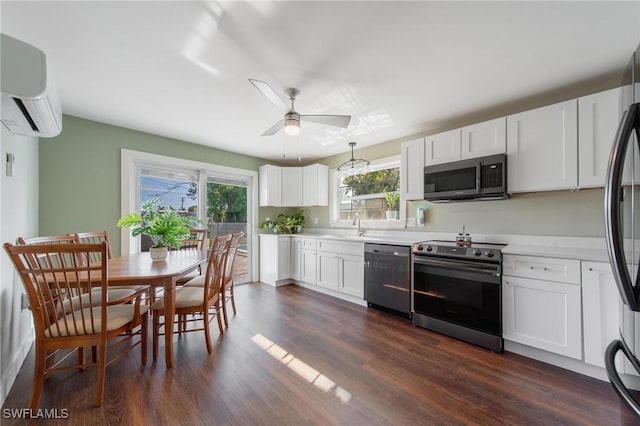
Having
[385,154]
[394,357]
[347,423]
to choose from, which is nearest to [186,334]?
[347,423]

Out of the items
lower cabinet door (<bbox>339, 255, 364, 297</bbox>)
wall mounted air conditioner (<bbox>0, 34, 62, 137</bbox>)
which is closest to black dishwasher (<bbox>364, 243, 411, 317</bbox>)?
lower cabinet door (<bbox>339, 255, 364, 297</bbox>)

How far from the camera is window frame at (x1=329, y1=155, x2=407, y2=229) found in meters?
3.62

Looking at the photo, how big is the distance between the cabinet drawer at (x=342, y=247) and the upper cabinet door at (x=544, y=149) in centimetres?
181

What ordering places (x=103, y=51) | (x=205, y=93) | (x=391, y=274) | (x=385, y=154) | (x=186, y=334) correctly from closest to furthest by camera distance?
(x=103, y=51)
(x=205, y=93)
(x=186, y=334)
(x=391, y=274)
(x=385, y=154)

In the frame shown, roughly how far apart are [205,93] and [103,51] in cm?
74

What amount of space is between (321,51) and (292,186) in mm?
3085

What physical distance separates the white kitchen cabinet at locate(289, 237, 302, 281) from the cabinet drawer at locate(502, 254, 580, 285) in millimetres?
2908

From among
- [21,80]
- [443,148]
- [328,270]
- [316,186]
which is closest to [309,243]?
[328,270]

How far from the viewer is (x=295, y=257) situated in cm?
438

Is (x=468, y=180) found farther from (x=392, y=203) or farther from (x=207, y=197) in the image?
(x=207, y=197)

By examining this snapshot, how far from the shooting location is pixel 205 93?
7.75ft

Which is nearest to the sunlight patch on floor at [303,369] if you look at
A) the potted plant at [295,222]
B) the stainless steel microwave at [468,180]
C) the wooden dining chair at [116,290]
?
the wooden dining chair at [116,290]

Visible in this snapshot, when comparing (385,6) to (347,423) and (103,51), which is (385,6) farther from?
(347,423)

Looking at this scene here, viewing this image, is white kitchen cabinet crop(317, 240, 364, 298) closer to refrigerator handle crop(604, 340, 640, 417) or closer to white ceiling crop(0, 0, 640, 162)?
white ceiling crop(0, 0, 640, 162)
